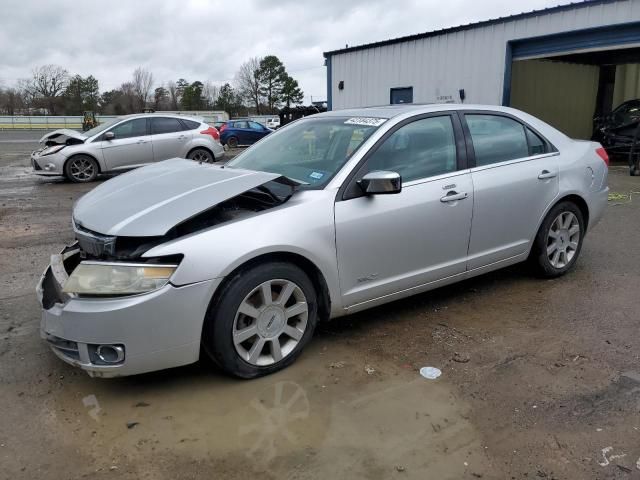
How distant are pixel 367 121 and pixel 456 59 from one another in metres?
12.6

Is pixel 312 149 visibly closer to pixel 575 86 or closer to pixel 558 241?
pixel 558 241

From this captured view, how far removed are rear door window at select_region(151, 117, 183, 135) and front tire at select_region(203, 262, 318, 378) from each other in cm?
1030

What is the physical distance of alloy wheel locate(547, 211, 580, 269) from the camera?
4.75 meters

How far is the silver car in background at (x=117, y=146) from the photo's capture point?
11.7 metres

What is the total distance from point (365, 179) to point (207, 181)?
102 cm

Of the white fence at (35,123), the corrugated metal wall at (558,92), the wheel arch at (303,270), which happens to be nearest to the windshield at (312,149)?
the wheel arch at (303,270)

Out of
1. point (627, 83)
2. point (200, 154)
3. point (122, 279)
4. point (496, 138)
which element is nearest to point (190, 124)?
point (200, 154)

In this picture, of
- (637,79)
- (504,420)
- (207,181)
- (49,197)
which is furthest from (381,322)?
(637,79)

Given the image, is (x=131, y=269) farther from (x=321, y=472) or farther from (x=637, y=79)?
(x=637, y=79)

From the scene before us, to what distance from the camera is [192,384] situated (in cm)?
315

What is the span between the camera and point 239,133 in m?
26.1

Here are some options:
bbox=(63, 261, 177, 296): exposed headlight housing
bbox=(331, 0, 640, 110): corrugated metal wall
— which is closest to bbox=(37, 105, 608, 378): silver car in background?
bbox=(63, 261, 177, 296): exposed headlight housing

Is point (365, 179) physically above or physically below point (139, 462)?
above

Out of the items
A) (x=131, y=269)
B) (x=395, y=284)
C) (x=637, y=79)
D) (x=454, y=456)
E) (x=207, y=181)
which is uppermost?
(x=637, y=79)
